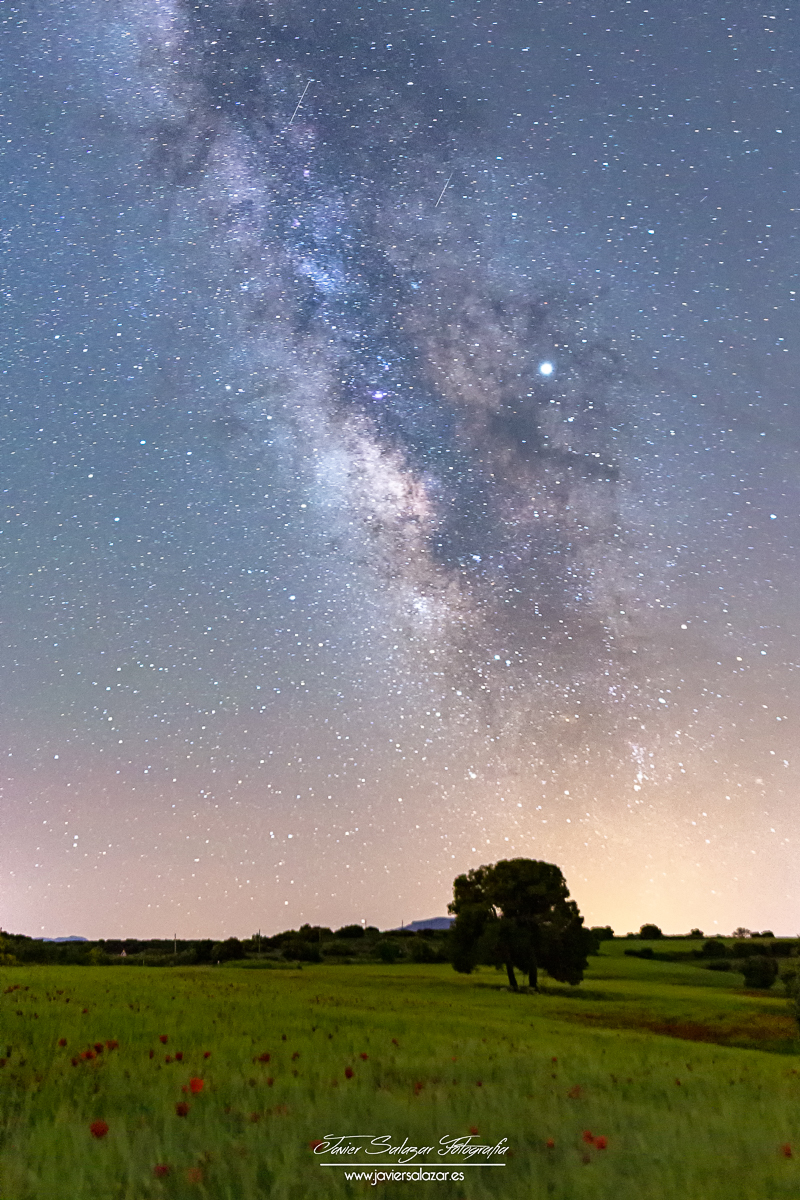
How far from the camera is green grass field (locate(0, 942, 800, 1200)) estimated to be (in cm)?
588

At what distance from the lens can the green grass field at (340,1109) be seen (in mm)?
5879

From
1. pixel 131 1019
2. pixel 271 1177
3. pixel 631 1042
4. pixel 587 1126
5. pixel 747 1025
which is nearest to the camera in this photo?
pixel 271 1177

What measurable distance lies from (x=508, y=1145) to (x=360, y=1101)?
1716 millimetres

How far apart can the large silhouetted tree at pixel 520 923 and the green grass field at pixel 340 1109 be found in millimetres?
38166

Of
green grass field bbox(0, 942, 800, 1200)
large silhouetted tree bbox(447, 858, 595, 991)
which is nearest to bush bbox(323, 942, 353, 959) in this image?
large silhouetted tree bbox(447, 858, 595, 991)

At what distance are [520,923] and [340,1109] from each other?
50.2 m

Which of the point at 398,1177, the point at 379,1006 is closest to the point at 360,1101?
the point at 398,1177

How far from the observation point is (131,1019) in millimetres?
14125

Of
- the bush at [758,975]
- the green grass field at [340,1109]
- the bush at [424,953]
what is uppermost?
the bush at [424,953]

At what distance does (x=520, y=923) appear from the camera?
179ft

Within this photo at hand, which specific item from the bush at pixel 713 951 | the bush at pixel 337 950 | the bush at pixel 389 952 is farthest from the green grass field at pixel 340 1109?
the bush at pixel 713 951

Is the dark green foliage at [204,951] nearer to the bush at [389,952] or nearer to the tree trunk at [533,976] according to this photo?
the bush at [389,952]

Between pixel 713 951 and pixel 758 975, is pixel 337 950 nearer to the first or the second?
pixel 758 975

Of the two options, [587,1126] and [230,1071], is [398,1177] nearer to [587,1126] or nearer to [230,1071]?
[587,1126]
